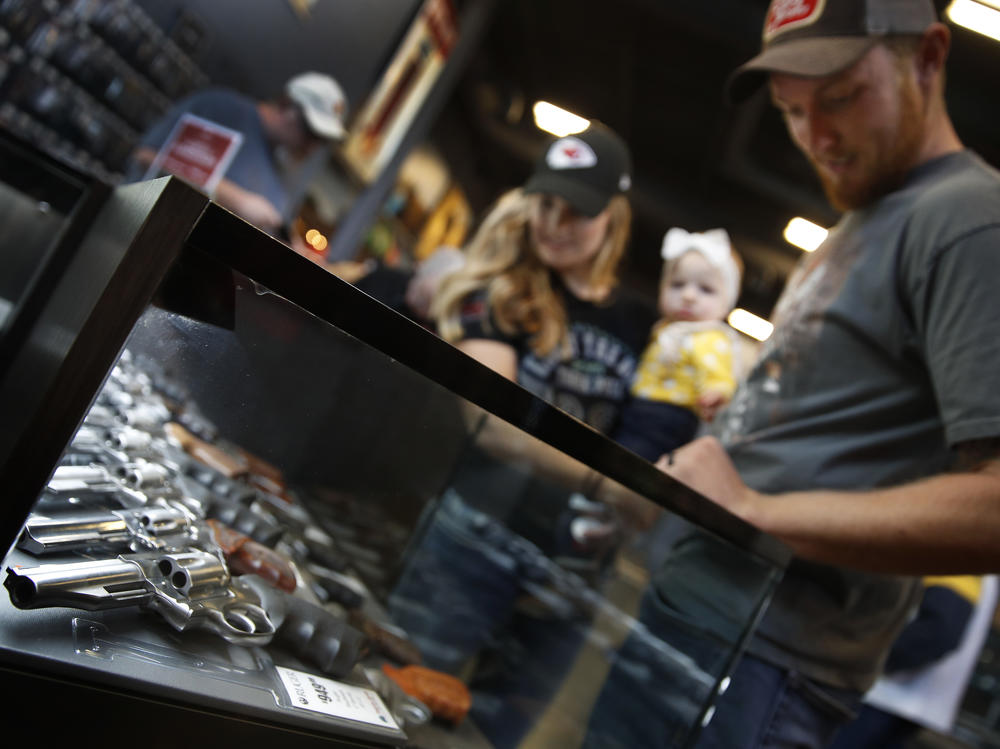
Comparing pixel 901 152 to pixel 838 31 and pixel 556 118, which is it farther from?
pixel 556 118

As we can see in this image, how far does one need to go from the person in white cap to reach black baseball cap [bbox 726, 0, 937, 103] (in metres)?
2.08

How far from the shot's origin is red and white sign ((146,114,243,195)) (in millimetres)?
2279

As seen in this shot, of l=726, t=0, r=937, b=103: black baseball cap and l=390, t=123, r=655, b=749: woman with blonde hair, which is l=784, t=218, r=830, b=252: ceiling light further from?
l=726, t=0, r=937, b=103: black baseball cap

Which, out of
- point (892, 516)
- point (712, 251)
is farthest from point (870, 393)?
point (712, 251)

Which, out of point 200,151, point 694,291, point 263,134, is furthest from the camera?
point 263,134

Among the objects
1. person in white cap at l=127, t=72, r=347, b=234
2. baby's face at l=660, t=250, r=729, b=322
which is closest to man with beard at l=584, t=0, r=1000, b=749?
baby's face at l=660, t=250, r=729, b=322

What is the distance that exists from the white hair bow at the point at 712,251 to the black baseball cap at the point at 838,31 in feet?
3.80

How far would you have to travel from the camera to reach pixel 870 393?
3.08ft

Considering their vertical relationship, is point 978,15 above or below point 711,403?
above

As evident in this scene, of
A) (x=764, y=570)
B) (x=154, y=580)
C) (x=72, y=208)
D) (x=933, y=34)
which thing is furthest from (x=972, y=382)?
(x=72, y=208)

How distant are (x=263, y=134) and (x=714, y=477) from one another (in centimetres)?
277

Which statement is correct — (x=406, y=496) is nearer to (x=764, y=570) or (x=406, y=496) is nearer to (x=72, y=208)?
(x=764, y=570)

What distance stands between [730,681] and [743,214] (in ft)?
22.0

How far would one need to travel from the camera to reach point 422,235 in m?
6.62
